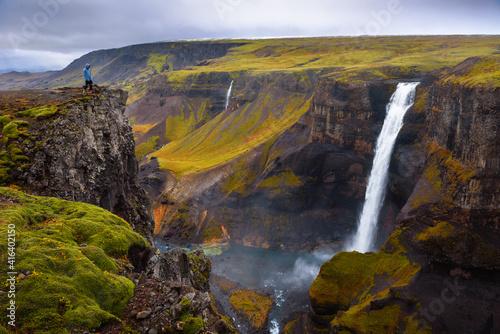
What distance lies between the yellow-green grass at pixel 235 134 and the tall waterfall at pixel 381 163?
1235 inches

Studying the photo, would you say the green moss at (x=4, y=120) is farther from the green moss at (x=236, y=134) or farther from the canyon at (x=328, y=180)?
the green moss at (x=236, y=134)

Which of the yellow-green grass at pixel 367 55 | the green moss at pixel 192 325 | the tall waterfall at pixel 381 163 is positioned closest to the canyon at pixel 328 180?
the green moss at pixel 192 325

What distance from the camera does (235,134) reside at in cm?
10088

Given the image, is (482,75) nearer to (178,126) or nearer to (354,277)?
(354,277)

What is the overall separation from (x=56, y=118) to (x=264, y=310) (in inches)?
1398

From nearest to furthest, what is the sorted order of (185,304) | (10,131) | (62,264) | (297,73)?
(62,264) < (185,304) < (10,131) < (297,73)

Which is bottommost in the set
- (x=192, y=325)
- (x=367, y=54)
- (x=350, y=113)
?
(x=192, y=325)

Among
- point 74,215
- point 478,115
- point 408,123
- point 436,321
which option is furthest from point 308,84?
point 74,215

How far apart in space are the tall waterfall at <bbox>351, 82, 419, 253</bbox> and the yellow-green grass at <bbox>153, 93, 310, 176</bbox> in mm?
31367

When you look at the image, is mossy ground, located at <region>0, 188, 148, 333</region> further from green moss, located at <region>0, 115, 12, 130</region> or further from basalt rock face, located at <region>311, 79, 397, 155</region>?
basalt rock face, located at <region>311, 79, 397, 155</region>

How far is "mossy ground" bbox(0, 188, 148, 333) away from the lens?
35.4 feet

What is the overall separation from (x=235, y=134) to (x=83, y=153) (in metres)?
73.9

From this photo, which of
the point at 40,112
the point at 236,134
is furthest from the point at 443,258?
the point at 236,134

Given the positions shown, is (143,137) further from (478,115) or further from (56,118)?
(478,115)
